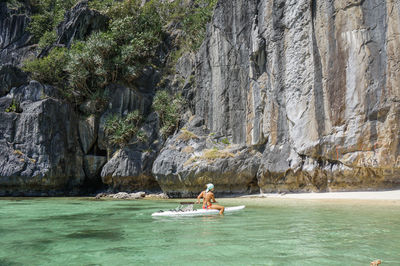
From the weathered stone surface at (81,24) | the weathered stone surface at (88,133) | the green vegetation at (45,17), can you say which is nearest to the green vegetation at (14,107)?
the weathered stone surface at (88,133)

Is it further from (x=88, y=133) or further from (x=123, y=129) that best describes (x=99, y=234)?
(x=88, y=133)

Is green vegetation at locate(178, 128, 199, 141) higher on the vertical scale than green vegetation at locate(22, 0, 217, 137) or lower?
lower

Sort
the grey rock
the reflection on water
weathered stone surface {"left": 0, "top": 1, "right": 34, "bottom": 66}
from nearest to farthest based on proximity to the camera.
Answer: the reflection on water → the grey rock → weathered stone surface {"left": 0, "top": 1, "right": 34, "bottom": 66}

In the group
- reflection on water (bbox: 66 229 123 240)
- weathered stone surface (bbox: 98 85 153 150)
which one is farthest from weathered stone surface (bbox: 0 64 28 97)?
reflection on water (bbox: 66 229 123 240)

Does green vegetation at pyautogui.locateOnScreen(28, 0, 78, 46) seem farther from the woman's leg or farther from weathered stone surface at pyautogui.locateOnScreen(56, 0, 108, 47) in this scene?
the woman's leg

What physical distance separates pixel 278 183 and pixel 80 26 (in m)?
26.0

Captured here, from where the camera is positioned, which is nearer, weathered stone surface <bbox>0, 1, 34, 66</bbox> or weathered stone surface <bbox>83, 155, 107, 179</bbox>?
weathered stone surface <bbox>83, 155, 107, 179</bbox>

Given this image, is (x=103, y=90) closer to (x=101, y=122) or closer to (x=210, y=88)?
(x=101, y=122)

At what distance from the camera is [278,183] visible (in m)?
20.8

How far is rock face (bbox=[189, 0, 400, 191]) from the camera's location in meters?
16.6

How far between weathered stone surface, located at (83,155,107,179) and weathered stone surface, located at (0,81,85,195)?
1.65 ft

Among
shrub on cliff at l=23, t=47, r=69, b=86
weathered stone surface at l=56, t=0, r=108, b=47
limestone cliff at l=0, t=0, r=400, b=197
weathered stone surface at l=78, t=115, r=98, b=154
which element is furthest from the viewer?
weathered stone surface at l=56, t=0, r=108, b=47

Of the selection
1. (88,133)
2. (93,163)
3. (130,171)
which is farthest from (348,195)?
(88,133)

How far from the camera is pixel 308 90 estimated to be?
64.8ft
